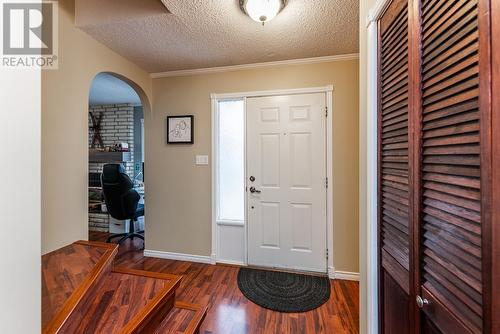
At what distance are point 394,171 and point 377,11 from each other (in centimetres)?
76

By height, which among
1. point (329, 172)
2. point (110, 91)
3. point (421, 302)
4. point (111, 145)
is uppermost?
point (110, 91)

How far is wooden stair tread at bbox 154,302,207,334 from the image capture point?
1.44 metres

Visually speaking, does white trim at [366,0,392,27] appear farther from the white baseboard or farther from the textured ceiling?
the white baseboard

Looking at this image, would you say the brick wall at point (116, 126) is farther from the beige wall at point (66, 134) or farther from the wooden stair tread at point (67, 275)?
the wooden stair tread at point (67, 275)

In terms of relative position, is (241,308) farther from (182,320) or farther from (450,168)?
(450,168)

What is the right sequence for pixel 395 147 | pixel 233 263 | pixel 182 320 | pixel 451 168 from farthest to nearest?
pixel 233 263, pixel 182 320, pixel 395 147, pixel 451 168

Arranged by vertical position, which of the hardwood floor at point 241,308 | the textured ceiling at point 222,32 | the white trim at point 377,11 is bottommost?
the hardwood floor at point 241,308

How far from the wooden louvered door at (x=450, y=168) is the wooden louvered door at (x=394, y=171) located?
11 cm

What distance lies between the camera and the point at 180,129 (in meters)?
2.90

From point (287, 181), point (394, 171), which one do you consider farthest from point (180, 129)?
point (394, 171)

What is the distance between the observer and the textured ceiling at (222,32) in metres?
1.77

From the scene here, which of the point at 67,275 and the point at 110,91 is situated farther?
the point at 110,91

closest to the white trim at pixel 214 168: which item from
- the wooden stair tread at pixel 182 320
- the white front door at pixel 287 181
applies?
the white front door at pixel 287 181

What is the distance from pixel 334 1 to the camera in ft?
5.53
